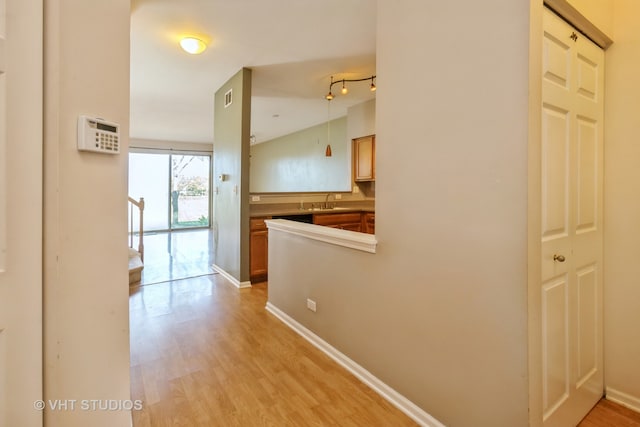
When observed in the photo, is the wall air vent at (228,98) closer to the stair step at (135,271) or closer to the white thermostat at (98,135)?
the stair step at (135,271)

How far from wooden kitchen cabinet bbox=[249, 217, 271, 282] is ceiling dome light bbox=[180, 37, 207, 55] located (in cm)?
207

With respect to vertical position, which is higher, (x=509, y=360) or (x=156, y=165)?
(x=156, y=165)

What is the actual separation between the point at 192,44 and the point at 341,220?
3064mm

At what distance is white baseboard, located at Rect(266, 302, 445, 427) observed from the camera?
158 cm

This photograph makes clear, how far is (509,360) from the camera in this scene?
4.04ft

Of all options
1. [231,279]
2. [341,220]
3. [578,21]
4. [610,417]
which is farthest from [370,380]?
[341,220]

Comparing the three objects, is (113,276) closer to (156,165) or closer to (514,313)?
(514,313)

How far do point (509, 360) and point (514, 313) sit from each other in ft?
0.66

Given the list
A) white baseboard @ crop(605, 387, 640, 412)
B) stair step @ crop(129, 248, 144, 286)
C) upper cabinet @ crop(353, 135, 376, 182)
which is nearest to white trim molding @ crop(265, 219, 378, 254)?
white baseboard @ crop(605, 387, 640, 412)

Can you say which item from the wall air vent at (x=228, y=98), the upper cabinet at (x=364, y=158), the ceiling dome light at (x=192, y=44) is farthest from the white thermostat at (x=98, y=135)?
the upper cabinet at (x=364, y=158)

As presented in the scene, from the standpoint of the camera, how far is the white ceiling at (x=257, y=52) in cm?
262

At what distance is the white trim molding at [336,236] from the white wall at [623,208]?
1383mm

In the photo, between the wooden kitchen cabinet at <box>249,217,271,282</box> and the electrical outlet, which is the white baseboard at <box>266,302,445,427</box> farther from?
the wooden kitchen cabinet at <box>249,217,271,282</box>

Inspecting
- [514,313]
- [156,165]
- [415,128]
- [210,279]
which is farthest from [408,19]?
[156,165]
